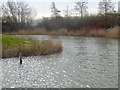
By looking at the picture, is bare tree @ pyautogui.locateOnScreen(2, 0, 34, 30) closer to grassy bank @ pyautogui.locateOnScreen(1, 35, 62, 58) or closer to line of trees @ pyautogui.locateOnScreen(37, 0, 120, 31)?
line of trees @ pyautogui.locateOnScreen(37, 0, 120, 31)

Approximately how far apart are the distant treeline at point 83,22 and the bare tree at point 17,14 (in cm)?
518

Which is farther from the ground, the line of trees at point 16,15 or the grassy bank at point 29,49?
the line of trees at point 16,15

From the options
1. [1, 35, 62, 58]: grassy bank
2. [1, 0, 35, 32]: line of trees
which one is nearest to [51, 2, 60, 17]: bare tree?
[1, 0, 35, 32]: line of trees

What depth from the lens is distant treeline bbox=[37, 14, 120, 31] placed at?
73.0 feet

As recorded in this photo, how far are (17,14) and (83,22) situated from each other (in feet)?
55.5

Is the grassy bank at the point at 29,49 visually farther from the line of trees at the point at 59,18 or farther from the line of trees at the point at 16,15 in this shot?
the line of trees at the point at 16,15

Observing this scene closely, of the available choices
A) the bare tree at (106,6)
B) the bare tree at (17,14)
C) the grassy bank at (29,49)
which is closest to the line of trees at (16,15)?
the bare tree at (17,14)

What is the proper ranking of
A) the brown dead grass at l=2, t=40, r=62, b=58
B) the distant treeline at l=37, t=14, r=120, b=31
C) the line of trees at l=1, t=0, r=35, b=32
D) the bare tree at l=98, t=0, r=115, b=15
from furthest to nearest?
the line of trees at l=1, t=0, r=35, b=32 → the bare tree at l=98, t=0, r=115, b=15 → the distant treeline at l=37, t=14, r=120, b=31 → the brown dead grass at l=2, t=40, r=62, b=58

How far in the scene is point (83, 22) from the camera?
25.6 metres

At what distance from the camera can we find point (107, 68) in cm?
591

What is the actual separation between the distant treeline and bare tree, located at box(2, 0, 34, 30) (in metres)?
5.18

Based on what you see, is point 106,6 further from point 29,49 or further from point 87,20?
point 29,49

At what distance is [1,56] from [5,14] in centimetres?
2688

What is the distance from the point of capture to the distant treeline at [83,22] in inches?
875
